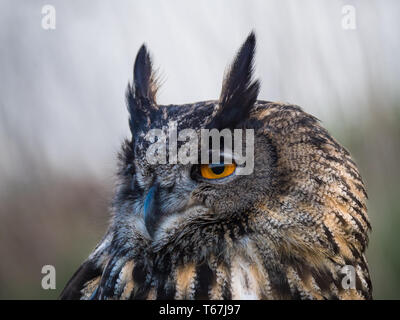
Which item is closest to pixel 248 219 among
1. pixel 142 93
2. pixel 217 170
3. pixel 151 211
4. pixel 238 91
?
pixel 217 170

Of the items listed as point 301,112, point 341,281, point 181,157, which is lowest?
point 341,281

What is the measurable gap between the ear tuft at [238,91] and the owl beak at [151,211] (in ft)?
0.91

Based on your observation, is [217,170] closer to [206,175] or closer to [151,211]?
[206,175]

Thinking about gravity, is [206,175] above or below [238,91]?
below

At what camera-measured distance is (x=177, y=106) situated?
4.13 ft

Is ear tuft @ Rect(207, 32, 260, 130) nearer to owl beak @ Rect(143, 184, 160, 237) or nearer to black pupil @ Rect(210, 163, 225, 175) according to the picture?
black pupil @ Rect(210, 163, 225, 175)

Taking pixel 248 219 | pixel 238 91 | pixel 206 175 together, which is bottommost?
pixel 248 219

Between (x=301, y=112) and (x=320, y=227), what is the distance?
39cm

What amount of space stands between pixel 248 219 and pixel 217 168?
0.60ft

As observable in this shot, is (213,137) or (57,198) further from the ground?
(213,137)

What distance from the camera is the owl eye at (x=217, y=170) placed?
1.12 meters

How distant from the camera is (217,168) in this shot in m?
1.13
